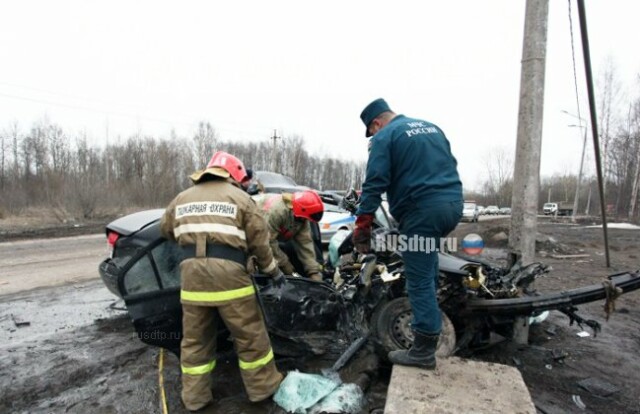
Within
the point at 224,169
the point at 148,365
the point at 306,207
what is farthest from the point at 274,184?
the point at 224,169

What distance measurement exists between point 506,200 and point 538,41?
6423 cm

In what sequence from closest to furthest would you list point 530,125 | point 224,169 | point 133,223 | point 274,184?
point 224,169
point 530,125
point 133,223
point 274,184

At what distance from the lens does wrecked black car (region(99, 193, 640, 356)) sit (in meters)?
2.87

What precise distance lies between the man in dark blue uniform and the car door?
1.54 metres

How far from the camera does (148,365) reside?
10.8 ft

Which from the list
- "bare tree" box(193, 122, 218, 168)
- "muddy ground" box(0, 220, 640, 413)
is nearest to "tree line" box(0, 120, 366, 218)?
"bare tree" box(193, 122, 218, 168)

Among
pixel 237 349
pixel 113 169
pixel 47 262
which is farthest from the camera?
pixel 113 169

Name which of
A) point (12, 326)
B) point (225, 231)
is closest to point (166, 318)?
point (225, 231)

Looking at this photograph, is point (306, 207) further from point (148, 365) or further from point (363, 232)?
point (148, 365)

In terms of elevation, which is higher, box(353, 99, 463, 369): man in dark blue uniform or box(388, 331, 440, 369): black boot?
box(353, 99, 463, 369): man in dark blue uniform

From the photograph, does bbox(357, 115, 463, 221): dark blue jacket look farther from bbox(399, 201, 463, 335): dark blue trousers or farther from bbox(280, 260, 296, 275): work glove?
bbox(280, 260, 296, 275): work glove

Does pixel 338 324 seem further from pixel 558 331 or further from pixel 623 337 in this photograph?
pixel 623 337

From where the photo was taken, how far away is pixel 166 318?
286 centimetres

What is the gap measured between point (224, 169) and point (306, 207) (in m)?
1.35
